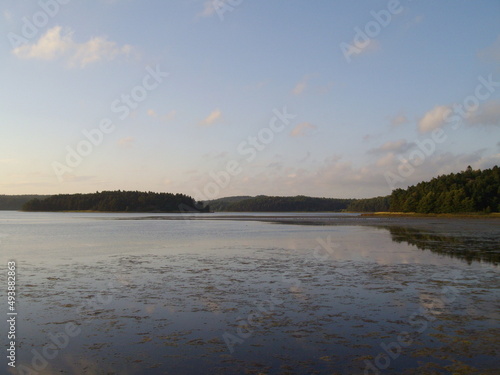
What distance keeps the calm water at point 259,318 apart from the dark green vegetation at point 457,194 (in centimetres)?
11332

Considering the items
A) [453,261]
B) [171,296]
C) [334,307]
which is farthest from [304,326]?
[453,261]

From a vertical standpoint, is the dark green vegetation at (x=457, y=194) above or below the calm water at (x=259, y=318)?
above

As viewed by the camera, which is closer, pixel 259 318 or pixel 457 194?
pixel 259 318

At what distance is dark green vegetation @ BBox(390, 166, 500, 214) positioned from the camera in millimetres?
123312

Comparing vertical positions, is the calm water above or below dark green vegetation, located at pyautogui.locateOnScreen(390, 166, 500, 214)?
below

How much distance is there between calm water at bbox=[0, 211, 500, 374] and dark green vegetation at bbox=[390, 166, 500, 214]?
113324mm

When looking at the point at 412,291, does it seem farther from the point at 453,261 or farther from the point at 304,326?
the point at 453,261

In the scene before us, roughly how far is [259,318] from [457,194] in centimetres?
12860

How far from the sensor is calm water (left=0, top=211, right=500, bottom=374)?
8.63 meters

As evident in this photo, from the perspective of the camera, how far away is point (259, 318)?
1211 cm

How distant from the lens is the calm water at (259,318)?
8633 mm

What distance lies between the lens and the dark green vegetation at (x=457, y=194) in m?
123

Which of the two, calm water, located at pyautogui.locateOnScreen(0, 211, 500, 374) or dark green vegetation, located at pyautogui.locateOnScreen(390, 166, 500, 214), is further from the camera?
dark green vegetation, located at pyautogui.locateOnScreen(390, 166, 500, 214)

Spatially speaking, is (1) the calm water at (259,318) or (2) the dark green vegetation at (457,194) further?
(2) the dark green vegetation at (457,194)
